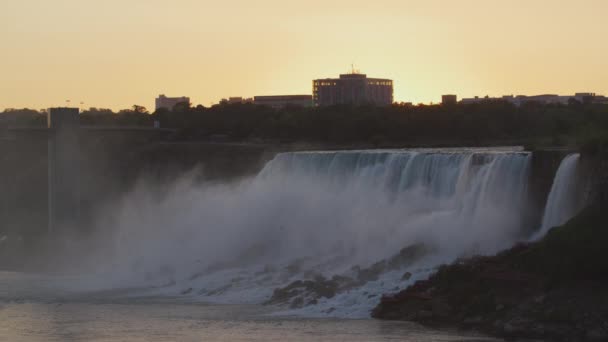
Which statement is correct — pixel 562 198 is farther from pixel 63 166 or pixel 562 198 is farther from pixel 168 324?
pixel 63 166

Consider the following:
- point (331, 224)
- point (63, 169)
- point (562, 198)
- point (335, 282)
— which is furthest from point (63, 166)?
point (562, 198)

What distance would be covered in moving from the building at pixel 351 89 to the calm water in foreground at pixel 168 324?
354 ft

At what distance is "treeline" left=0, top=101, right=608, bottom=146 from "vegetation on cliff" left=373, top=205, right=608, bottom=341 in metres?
26.3

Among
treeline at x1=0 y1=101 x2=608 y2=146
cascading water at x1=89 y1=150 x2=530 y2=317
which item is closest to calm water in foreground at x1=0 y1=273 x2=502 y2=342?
cascading water at x1=89 y1=150 x2=530 y2=317

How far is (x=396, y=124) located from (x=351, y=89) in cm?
7699

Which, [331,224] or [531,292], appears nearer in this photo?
[531,292]

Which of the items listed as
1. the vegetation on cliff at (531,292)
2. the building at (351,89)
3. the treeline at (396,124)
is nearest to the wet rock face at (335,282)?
the vegetation on cliff at (531,292)

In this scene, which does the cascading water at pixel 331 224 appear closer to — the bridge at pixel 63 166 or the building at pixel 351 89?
the bridge at pixel 63 166

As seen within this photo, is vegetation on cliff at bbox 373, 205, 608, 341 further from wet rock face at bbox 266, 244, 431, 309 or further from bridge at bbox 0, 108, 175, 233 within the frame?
bridge at bbox 0, 108, 175, 233

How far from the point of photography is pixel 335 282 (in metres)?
44.5

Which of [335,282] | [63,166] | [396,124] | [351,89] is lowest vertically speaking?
[335,282]

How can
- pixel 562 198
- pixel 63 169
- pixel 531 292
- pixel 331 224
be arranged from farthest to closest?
pixel 63 169 → pixel 331 224 → pixel 562 198 → pixel 531 292

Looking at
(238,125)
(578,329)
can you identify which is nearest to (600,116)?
(578,329)

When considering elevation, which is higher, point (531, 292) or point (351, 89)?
point (351, 89)
